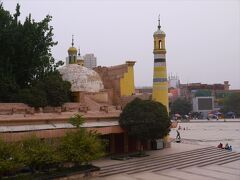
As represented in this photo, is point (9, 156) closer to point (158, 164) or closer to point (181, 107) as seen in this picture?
point (158, 164)

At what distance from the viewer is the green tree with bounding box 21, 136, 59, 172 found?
1861 cm

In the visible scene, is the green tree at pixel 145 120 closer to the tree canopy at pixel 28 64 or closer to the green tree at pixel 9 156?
the tree canopy at pixel 28 64

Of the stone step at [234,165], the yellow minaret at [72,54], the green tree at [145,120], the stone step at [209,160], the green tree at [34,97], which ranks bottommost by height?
the stone step at [234,165]

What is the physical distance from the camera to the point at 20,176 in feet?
61.5

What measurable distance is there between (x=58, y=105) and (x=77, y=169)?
942 cm

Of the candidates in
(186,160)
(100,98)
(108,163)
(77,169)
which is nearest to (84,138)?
(77,169)

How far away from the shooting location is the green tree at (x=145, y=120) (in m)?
24.9

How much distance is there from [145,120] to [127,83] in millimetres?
8533

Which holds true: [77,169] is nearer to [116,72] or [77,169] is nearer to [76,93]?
[76,93]

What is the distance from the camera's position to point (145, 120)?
81.9 feet

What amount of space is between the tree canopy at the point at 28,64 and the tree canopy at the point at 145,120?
6159 mm

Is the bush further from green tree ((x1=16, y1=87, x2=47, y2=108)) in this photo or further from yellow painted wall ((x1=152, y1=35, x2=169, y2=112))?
yellow painted wall ((x1=152, y1=35, x2=169, y2=112))

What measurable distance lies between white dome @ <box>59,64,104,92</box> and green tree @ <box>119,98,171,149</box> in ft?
22.6

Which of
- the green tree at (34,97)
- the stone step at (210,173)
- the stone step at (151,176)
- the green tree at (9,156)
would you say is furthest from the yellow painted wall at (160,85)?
the green tree at (9,156)
